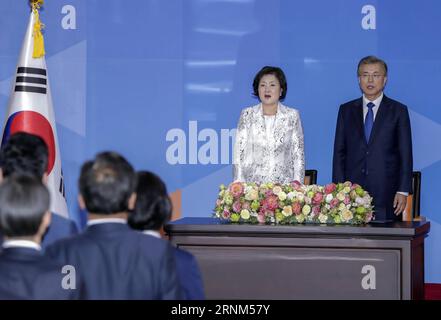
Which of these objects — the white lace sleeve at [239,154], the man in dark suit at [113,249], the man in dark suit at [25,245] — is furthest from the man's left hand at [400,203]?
the man in dark suit at [25,245]

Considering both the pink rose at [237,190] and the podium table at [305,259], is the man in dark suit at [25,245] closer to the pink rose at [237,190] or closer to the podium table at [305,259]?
the podium table at [305,259]

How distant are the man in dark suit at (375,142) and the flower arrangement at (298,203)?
1.08m

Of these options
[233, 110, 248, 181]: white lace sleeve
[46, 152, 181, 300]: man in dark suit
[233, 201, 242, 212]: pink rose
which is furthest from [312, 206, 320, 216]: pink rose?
[46, 152, 181, 300]: man in dark suit

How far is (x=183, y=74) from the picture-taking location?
638 cm

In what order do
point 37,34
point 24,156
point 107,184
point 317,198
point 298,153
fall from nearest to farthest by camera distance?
point 107,184 < point 24,156 < point 317,198 < point 298,153 < point 37,34

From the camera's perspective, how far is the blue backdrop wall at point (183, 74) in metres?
6.35

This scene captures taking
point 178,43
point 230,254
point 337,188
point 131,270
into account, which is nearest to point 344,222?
point 337,188

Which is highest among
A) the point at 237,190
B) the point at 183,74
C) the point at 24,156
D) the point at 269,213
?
the point at 183,74

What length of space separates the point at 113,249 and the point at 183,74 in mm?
4026

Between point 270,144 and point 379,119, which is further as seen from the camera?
point 379,119

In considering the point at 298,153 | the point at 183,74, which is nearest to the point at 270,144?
the point at 298,153

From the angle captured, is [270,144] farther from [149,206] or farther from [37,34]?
[149,206]

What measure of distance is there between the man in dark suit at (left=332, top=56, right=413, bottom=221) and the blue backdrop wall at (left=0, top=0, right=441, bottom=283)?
754 mm

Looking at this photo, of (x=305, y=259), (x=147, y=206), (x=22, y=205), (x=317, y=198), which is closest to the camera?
(x=22, y=205)
